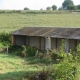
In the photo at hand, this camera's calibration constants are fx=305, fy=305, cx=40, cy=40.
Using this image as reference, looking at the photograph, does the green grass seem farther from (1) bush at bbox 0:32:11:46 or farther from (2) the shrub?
(1) bush at bbox 0:32:11:46

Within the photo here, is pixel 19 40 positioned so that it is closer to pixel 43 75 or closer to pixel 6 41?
pixel 6 41

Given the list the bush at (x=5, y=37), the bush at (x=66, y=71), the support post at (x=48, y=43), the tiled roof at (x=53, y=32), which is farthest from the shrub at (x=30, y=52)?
the bush at (x=66, y=71)

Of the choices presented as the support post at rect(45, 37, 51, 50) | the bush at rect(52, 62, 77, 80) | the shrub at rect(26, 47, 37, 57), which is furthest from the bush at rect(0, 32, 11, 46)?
the bush at rect(52, 62, 77, 80)

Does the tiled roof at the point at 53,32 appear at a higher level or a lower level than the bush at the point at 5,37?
higher

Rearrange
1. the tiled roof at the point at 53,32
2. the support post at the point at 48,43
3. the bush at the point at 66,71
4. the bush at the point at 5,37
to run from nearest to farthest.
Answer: the bush at the point at 66,71 < the tiled roof at the point at 53,32 < the support post at the point at 48,43 < the bush at the point at 5,37

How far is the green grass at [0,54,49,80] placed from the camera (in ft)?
55.4

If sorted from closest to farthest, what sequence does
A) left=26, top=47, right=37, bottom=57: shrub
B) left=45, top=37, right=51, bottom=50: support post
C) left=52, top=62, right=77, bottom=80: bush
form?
1. left=52, top=62, right=77, bottom=80: bush
2. left=26, top=47, right=37, bottom=57: shrub
3. left=45, top=37, right=51, bottom=50: support post

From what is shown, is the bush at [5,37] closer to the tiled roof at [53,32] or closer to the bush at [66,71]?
the tiled roof at [53,32]

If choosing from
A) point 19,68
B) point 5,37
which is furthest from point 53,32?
point 19,68

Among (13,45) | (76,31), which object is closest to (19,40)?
(13,45)

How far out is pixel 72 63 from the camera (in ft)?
40.7

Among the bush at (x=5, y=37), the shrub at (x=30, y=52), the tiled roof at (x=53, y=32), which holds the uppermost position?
the tiled roof at (x=53, y=32)

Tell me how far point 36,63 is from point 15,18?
32772mm

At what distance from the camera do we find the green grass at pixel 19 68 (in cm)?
1688
